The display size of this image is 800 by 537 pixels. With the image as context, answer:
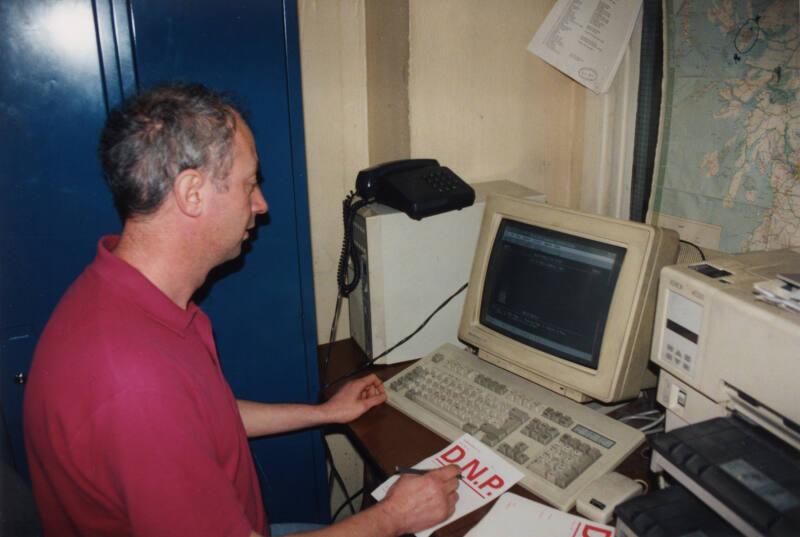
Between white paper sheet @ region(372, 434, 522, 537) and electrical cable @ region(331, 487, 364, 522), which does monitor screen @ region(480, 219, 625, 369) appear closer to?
white paper sheet @ region(372, 434, 522, 537)

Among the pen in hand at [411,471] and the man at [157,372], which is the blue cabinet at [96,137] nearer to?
the man at [157,372]

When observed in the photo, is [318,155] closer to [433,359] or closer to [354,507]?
[433,359]

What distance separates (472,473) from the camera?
1.10m

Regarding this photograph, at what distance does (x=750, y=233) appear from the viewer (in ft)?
4.53

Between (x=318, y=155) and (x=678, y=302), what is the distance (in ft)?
3.68

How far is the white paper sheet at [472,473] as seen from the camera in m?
1.05

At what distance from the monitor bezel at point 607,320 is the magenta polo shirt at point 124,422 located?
0.66 metres

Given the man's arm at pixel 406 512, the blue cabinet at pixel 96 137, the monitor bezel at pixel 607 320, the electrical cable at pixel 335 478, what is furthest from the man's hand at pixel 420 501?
the electrical cable at pixel 335 478

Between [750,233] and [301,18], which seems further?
[301,18]

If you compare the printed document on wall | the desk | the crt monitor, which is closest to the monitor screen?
the crt monitor

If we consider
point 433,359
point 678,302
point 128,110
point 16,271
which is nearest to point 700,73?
point 678,302

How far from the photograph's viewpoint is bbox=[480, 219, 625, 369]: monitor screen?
1.21 m

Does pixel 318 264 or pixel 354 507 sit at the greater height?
pixel 318 264

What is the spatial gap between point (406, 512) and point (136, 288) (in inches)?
23.9
